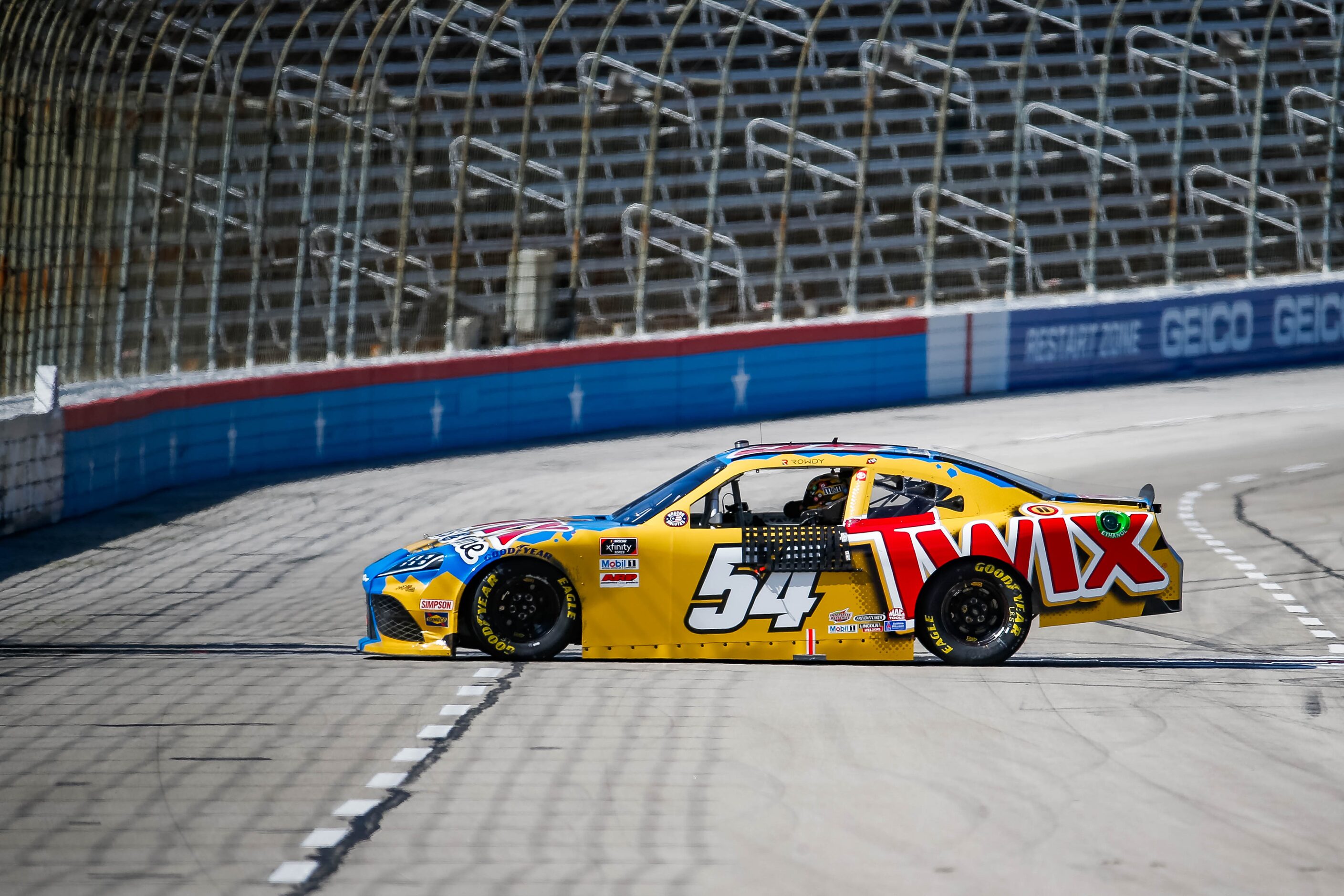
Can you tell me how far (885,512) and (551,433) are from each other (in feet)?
38.4

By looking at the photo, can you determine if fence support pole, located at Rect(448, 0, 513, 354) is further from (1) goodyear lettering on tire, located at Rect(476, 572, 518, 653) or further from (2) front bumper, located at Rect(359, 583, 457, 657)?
(1) goodyear lettering on tire, located at Rect(476, 572, 518, 653)

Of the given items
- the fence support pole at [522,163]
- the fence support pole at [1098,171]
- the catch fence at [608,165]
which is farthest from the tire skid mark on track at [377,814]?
the fence support pole at [1098,171]

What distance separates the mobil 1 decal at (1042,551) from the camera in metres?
9.23

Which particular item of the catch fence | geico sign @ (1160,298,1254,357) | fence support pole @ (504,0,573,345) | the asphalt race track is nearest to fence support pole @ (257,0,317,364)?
the catch fence

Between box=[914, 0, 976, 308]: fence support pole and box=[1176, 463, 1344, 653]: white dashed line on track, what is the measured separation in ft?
20.6

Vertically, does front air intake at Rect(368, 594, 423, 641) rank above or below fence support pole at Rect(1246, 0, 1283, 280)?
below

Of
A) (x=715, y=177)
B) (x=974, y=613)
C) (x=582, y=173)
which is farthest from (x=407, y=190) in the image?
(x=974, y=613)

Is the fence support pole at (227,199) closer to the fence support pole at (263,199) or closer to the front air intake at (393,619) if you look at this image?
the fence support pole at (263,199)

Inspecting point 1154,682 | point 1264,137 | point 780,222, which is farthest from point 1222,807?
point 1264,137

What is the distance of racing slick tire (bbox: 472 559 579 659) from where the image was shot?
9156 mm

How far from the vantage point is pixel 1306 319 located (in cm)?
2562

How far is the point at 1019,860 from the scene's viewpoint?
5.76 metres

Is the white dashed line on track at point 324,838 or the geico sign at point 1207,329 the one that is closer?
the white dashed line on track at point 324,838

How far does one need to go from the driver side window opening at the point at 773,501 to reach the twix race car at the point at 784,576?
2cm
